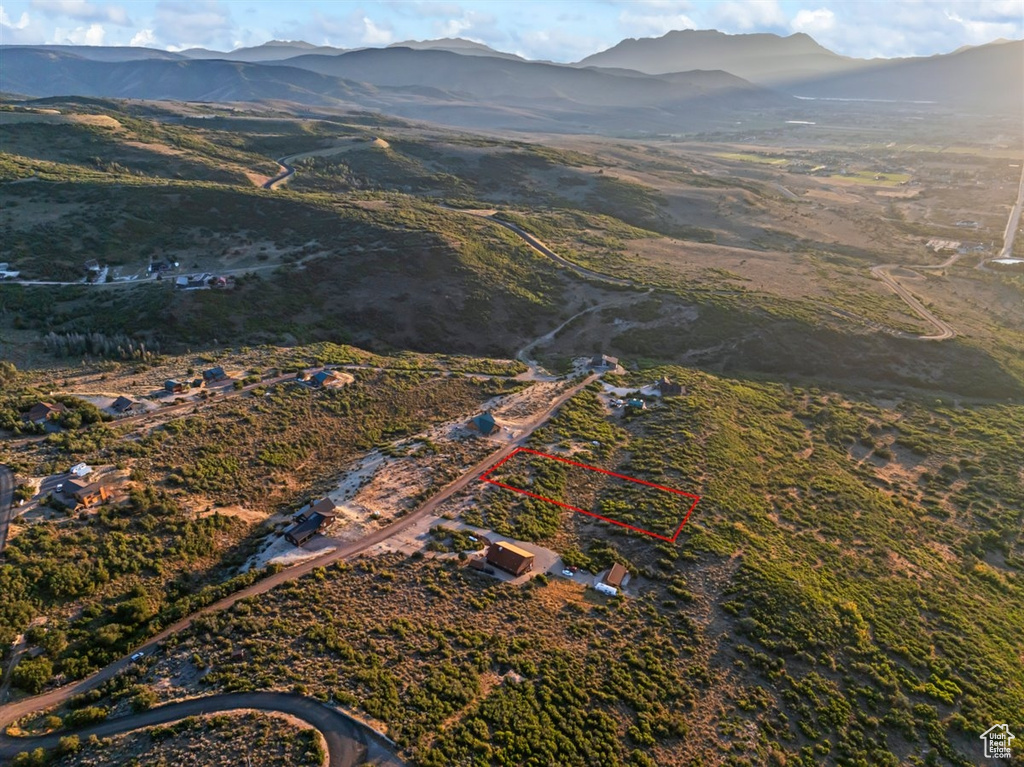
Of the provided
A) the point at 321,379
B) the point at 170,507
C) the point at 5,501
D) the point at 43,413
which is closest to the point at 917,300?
the point at 321,379

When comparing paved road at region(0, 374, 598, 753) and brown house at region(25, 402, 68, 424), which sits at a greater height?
brown house at region(25, 402, 68, 424)

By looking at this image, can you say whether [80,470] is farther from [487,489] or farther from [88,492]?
[487,489]

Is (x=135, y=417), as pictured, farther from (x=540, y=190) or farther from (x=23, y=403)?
(x=540, y=190)

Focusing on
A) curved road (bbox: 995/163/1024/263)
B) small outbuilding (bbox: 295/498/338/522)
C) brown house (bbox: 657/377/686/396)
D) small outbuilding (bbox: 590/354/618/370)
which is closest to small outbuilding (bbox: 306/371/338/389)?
small outbuilding (bbox: 295/498/338/522)

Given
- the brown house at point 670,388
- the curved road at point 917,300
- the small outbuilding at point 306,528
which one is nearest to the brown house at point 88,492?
the small outbuilding at point 306,528

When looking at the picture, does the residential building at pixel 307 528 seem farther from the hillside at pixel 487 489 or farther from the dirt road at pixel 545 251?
the dirt road at pixel 545 251

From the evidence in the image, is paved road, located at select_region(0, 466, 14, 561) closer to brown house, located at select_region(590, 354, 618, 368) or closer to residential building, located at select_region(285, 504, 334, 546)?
residential building, located at select_region(285, 504, 334, 546)
